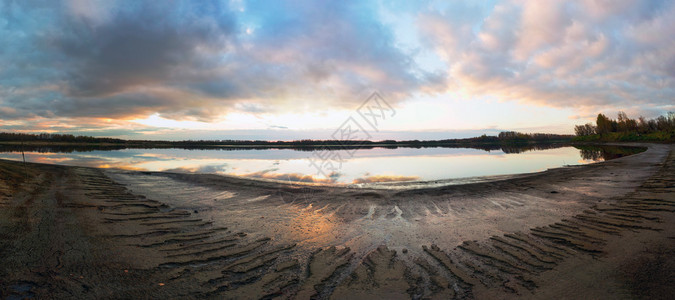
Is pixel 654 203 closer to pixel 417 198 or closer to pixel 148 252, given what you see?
pixel 417 198

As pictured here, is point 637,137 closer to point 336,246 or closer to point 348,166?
point 348,166

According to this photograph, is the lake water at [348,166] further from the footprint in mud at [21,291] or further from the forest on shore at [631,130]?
the forest on shore at [631,130]

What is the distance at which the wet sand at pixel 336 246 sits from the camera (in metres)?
3.56

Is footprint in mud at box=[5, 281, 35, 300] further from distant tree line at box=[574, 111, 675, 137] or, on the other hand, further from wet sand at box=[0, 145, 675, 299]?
distant tree line at box=[574, 111, 675, 137]

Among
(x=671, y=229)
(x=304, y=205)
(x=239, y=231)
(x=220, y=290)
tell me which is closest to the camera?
(x=220, y=290)

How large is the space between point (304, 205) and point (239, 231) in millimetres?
3283

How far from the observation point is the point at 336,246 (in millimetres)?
5465

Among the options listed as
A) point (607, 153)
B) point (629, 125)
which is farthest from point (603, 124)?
point (607, 153)

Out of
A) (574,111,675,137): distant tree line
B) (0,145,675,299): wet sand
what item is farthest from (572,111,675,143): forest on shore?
(0,145,675,299): wet sand

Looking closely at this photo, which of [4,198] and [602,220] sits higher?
[4,198]

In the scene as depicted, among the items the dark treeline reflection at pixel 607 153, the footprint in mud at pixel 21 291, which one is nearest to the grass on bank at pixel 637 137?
the dark treeline reflection at pixel 607 153

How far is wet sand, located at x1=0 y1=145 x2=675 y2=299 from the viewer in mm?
3557

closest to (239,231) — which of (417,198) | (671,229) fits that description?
(417,198)

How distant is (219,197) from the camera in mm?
10570
